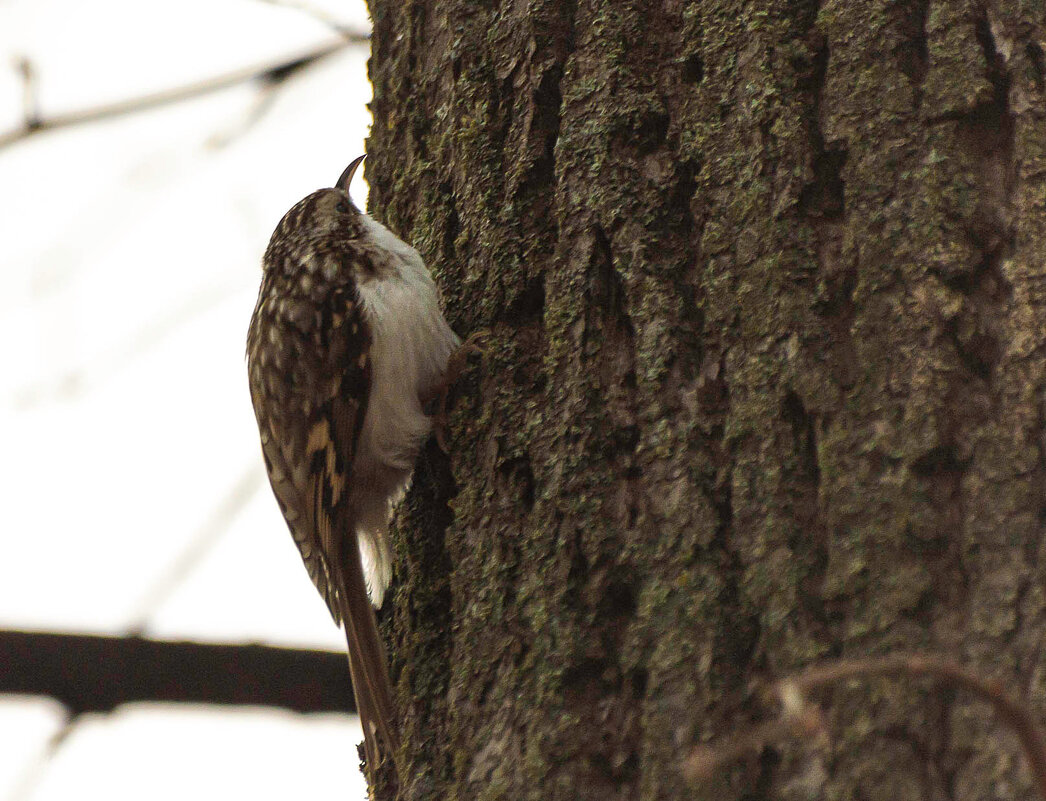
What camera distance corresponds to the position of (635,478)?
59.4 inches

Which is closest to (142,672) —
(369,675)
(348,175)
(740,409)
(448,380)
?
(369,675)

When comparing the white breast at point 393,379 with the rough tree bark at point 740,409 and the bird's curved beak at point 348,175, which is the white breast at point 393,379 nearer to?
the rough tree bark at point 740,409

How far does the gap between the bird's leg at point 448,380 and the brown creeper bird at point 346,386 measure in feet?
0.04

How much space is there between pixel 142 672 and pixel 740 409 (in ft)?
3.54

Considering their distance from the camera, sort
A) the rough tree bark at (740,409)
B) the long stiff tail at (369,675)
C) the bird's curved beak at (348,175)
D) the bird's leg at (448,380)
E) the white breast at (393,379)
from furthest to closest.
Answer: the bird's curved beak at (348,175) < the white breast at (393,379) < the bird's leg at (448,380) < the long stiff tail at (369,675) < the rough tree bark at (740,409)

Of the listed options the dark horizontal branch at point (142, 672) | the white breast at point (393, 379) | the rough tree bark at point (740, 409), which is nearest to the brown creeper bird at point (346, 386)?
the white breast at point (393, 379)

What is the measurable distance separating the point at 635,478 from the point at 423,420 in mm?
817

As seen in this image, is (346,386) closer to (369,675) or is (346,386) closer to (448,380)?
(448,380)

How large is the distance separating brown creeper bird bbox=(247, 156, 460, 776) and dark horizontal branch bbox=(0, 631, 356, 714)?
15cm

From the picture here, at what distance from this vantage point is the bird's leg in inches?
75.7

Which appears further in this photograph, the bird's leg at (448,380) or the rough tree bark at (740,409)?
the bird's leg at (448,380)

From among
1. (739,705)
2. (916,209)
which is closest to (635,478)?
(739,705)

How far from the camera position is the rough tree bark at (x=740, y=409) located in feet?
4.10

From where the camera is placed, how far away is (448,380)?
215 centimetres
